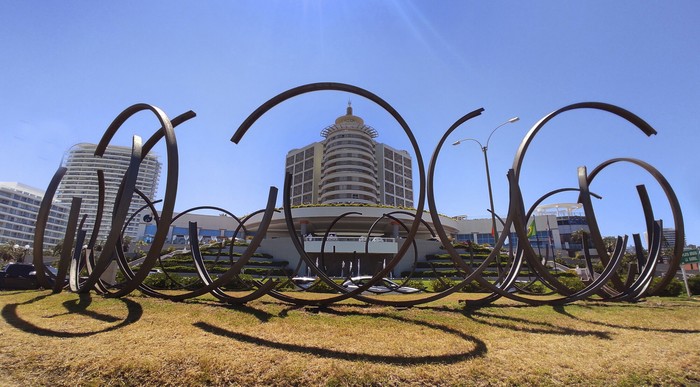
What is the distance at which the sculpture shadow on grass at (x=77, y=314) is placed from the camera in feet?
21.9

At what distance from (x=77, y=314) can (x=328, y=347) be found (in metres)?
6.42

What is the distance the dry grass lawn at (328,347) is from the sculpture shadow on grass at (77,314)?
0.03 metres

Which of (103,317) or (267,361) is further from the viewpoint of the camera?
(103,317)

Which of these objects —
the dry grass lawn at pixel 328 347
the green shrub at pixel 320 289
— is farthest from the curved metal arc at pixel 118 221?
the green shrub at pixel 320 289

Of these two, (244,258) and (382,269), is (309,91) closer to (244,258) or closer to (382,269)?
(244,258)

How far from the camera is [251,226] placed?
214 ft

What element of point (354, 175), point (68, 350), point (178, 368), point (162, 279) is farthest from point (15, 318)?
point (354, 175)

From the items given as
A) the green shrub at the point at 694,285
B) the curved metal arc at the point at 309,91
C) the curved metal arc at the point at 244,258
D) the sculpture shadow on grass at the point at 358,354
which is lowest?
the sculpture shadow on grass at the point at 358,354

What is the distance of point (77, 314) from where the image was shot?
8.23m

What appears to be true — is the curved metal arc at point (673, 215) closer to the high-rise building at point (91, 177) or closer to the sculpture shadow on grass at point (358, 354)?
the sculpture shadow on grass at point (358, 354)

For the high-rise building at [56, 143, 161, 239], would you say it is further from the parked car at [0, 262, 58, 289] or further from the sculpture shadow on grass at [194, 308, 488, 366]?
the sculpture shadow on grass at [194, 308, 488, 366]

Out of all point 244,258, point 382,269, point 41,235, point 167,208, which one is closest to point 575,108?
point 382,269

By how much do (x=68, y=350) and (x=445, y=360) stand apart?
245 inches

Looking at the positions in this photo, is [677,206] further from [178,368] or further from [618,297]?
[178,368]
